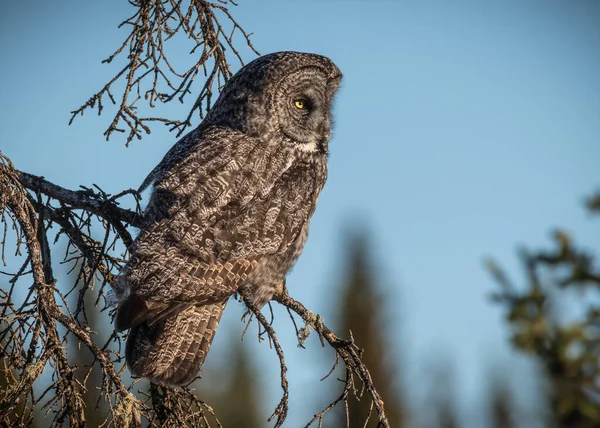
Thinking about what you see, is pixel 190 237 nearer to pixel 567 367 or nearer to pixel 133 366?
pixel 133 366

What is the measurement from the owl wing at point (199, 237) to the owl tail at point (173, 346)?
4.4 inches

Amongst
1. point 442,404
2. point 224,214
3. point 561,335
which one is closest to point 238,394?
point 442,404

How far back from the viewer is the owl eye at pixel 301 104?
621 centimetres

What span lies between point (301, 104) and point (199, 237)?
1763 millimetres

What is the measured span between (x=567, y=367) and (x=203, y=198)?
8.79 feet

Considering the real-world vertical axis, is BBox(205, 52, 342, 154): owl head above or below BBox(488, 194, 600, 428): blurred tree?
above

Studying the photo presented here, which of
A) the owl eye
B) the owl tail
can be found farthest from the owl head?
the owl tail

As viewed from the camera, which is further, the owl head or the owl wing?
the owl head

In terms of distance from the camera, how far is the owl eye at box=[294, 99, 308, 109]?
621cm

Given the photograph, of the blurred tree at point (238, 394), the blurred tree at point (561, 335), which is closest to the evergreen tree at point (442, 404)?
the blurred tree at point (238, 394)

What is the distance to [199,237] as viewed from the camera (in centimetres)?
490

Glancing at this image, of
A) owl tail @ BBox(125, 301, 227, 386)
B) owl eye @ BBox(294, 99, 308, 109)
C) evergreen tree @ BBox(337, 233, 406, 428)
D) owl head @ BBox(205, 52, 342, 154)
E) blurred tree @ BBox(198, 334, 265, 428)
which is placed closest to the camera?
owl tail @ BBox(125, 301, 227, 386)

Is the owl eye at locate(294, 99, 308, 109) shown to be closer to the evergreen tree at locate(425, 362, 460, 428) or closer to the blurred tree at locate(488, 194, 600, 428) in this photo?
the blurred tree at locate(488, 194, 600, 428)

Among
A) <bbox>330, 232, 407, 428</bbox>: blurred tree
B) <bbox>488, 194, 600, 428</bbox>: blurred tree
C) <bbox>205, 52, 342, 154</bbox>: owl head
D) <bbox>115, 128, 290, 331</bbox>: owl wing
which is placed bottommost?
<bbox>488, 194, 600, 428</bbox>: blurred tree
